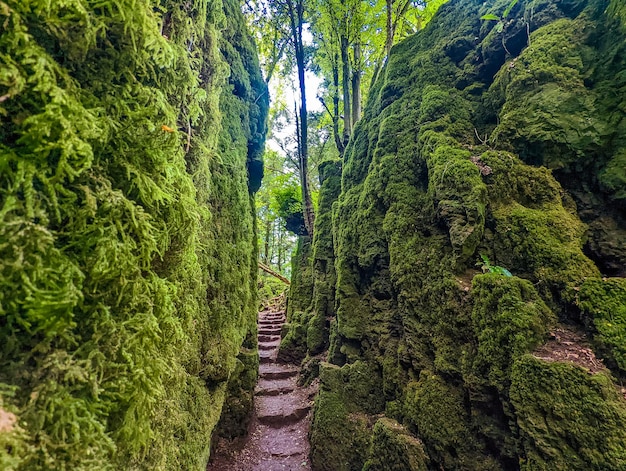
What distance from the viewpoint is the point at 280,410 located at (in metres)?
6.84

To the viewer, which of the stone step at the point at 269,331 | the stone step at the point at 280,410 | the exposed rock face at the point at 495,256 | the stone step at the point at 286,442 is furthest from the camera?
the stone step at the point at 269,331

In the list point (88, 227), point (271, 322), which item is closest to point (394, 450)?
point (88, 227)

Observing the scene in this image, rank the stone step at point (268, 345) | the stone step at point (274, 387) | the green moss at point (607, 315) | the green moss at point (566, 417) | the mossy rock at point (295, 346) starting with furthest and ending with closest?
1. the stone step at point (268, 345)
2. the mossy rock at point (295, 346)
3. the stone step at point (274, 387)
4. the green moss at point (607, 315)
5. the green moss at point (566, 417)

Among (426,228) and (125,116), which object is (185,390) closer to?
(125,116)

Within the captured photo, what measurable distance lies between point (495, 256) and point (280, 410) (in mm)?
5796

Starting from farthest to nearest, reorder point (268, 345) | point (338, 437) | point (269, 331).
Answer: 1. point (269, 331)
2. point (268, 345)
3. point (338, 437)

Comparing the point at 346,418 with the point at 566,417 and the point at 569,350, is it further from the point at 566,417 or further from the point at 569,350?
the point at 569,350

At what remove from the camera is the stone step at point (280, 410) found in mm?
6512

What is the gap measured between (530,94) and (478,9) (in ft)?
7.39

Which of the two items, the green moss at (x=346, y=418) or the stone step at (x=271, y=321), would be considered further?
the stone step at (x=271, y=321)

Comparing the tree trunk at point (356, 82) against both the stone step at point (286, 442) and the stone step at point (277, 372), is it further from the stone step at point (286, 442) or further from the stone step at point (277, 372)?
the stone step at point (286, 442)

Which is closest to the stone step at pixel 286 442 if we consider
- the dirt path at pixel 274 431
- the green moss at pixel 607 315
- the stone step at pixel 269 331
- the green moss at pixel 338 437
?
the dirt path at pixel 274 431

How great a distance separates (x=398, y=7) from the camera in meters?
8.58

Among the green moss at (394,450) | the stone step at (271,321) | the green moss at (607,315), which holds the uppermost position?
the green moss at (607,315)
